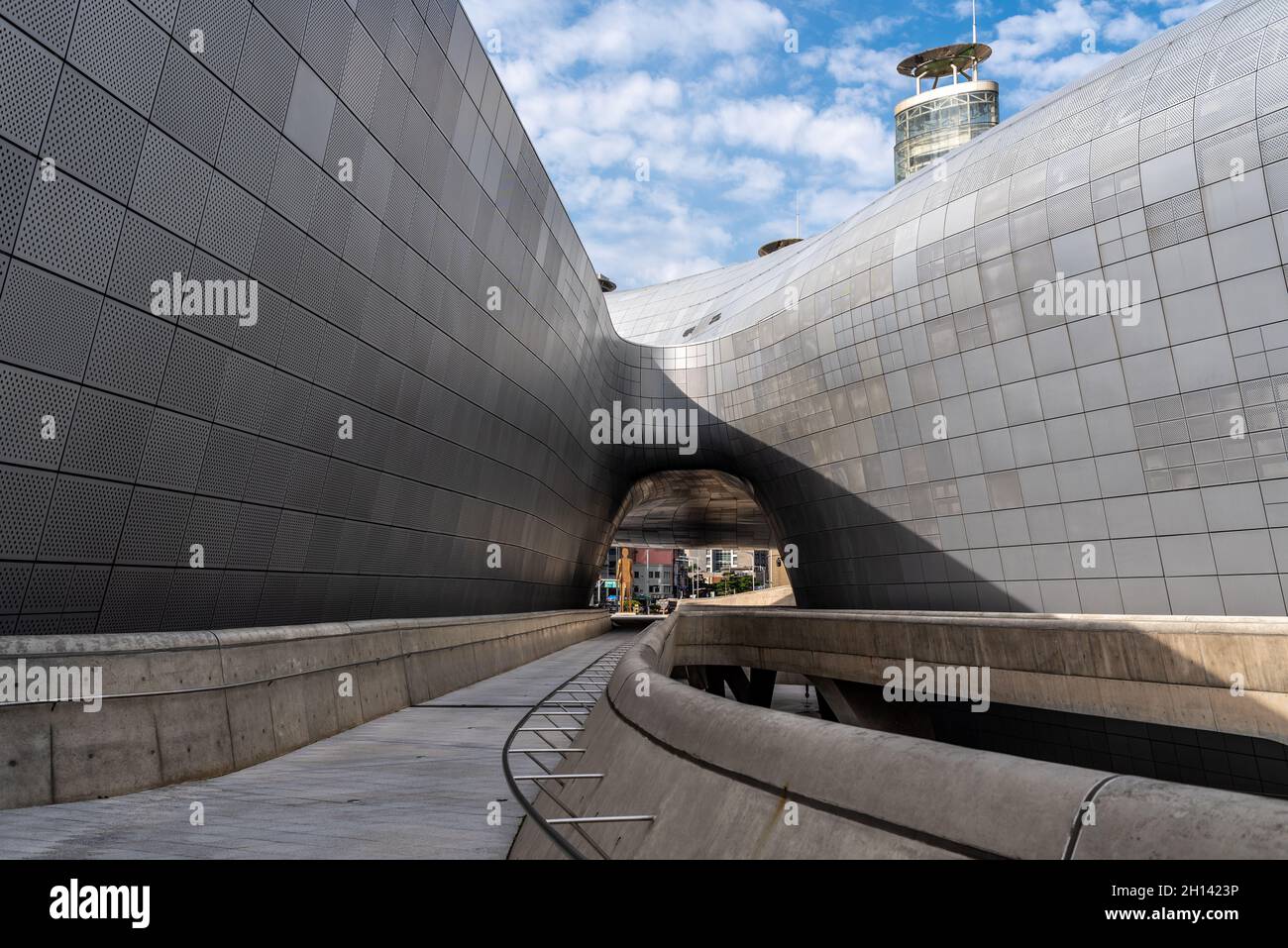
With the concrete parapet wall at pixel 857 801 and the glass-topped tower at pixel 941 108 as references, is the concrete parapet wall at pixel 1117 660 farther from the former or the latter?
the glass-topped tower at pixel 941 108

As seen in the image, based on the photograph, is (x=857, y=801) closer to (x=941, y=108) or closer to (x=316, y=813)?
(x=316, y=813)

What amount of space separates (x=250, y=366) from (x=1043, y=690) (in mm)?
13899

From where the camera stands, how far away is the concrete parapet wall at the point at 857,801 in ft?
8.26

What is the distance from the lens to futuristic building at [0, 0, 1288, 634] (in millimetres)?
8344

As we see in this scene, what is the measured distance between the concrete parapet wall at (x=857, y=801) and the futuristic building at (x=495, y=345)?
6.37 meters

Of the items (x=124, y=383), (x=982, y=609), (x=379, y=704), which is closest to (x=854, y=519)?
(x=982, y=609)

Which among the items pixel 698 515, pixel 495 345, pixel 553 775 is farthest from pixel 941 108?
pixel 553 775

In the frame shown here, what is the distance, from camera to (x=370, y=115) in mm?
13062

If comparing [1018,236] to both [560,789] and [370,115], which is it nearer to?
[370,115]

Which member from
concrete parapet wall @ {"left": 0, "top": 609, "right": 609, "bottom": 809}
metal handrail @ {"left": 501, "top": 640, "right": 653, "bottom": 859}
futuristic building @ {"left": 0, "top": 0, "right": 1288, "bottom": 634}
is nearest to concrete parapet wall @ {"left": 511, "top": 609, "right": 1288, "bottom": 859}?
metal handrail @ {"left": 501, "top": 640, "right": 653, "bottom": 859}

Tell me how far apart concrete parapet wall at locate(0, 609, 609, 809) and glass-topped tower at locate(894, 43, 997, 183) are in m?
91.4

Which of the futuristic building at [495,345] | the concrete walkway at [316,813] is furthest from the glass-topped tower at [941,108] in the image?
the concrete walkway at [316,813]

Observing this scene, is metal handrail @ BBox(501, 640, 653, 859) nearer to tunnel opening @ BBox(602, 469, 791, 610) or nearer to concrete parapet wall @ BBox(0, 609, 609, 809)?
concrete parapet wall @ BBox(0, 609, 609, 809)

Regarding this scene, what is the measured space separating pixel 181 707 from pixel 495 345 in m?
13.0
